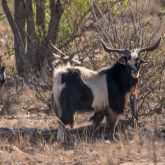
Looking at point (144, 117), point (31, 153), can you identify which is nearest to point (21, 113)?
point (144, 117)

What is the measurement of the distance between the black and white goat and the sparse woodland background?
1.40ft

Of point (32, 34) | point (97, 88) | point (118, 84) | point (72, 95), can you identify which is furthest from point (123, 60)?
point (32, 34)

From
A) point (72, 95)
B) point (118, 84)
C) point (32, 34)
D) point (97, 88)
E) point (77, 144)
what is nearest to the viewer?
point (77, 144)

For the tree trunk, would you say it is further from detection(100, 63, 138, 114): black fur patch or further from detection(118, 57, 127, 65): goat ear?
detection(118, 57, 127, 65): goat ear

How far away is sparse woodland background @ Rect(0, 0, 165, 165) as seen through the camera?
913 cm

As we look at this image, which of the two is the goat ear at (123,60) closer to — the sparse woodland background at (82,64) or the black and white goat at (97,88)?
the black and white goat at (97,88)

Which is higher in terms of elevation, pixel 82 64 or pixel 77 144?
pixel 82 64

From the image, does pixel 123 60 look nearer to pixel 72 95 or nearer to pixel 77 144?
pixel 72 95

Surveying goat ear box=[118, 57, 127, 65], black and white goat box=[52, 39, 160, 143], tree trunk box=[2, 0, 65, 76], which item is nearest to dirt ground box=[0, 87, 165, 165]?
black and white goat box=[52, 39, 160, 143]

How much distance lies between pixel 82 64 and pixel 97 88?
1951 mm

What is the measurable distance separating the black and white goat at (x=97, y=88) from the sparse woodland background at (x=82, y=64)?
427mm

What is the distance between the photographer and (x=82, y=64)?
1252 cm

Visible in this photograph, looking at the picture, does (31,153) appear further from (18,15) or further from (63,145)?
(18,15)

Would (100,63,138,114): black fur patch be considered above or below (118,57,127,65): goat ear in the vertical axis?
below
